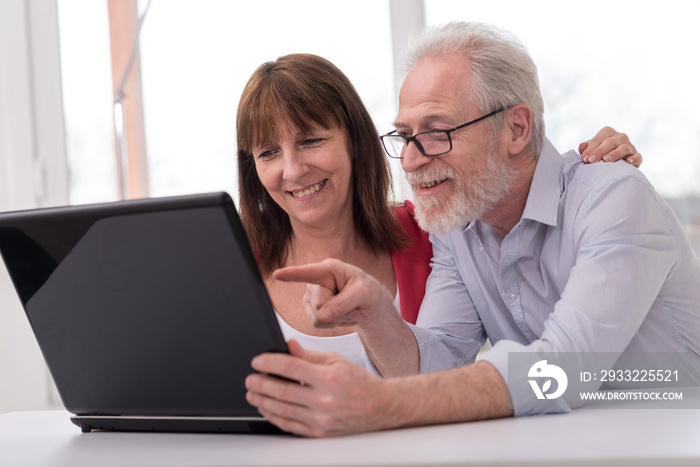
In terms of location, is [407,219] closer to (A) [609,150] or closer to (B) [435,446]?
(A) [609,150]

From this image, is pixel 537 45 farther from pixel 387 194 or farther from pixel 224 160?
pixel 224 160

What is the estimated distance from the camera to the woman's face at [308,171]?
199 cm

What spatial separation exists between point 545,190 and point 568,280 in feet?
0.99

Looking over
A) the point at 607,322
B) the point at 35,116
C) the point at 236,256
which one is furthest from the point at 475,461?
the point at 35,116

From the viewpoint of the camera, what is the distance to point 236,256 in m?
0.92

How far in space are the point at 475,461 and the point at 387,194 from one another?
1.50m

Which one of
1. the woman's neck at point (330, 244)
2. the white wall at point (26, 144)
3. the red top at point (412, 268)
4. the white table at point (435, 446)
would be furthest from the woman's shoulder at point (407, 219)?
the white wall at point (26, 144)

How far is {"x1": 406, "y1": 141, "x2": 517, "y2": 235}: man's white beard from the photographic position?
168 cm

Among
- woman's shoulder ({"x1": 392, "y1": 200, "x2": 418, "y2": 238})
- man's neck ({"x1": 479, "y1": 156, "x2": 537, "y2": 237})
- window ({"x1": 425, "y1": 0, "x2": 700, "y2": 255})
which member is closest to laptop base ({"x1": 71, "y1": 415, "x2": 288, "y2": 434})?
man's neck ({"x1": 479, "y1": 156, "x2": 537, "y2": 237})

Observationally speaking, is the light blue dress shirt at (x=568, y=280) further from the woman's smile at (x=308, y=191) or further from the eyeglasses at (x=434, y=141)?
the woman's smile at (x=308, y=191)

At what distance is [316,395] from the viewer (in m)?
0.96

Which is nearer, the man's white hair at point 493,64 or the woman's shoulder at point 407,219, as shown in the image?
the man's white hair at point 493,64

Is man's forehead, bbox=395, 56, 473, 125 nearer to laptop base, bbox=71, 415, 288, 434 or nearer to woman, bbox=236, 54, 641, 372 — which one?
woman, bbox=236, 54, 641, 372

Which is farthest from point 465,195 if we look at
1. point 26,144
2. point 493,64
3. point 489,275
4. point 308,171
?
point 26,144
